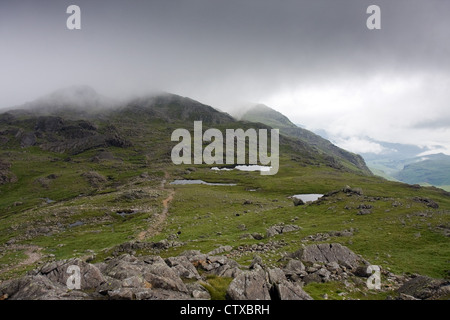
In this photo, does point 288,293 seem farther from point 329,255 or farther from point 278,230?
point 278,230

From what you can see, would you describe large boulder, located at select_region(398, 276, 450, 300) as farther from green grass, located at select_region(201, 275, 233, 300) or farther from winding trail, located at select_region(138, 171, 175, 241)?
winding trail, located at select_region(138, 171, 175, 241)

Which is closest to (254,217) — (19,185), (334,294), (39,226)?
(334,294)

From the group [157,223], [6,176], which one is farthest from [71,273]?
[6,176]

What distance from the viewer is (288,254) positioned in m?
31.4

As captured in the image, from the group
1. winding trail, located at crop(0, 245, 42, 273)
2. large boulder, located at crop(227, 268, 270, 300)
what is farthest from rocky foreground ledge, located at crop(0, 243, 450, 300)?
winding trail, located at crop(0, 245, 42, 273)

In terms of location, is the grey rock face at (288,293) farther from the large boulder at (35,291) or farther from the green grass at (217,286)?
the large boulder at (35,291)

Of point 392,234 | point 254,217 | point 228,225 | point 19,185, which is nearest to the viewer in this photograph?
→ point 392,234

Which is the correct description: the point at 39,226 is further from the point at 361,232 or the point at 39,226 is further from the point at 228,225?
the point at 361,232

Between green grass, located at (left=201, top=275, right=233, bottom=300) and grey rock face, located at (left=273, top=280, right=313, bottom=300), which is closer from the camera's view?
grey rock face, located at (left=273, top=280, right=313, bottom=300)

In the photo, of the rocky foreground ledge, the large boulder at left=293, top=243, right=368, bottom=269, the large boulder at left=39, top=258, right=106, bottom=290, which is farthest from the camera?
the large boulder at left=293, top=243, right=368, bottom=269

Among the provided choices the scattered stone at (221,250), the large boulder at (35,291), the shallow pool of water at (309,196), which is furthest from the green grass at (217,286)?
the shallow pool of water at (309,196)

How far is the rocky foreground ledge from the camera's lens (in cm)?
1650

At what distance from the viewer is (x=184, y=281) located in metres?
21.2

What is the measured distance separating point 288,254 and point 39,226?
74.8m
